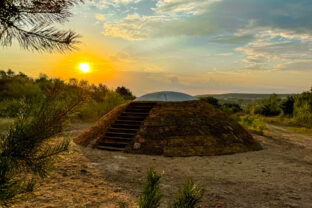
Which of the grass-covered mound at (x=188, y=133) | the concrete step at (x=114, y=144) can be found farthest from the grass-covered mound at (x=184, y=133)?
the concrete step at (x=114, y=144)

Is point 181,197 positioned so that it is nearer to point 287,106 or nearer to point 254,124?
point 254,124

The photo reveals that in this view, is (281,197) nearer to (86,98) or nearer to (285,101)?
(86,98)

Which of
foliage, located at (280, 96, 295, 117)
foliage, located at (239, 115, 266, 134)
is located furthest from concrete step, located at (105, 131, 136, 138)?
foliage, located at (280, 96, 295, 117)

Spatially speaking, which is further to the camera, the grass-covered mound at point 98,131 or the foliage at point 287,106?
the foliage at point 287,106

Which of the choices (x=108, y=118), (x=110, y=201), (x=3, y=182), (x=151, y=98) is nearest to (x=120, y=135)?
(x=108, y=118)

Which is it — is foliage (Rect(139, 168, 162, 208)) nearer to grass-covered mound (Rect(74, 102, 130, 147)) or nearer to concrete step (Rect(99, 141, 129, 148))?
concrete step (Rect(99, 141, 129, 148))

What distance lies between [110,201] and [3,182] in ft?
10.5

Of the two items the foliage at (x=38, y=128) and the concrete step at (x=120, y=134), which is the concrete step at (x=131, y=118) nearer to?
the concrete step at (x=120, y=134)

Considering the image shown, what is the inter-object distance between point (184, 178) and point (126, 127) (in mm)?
4348

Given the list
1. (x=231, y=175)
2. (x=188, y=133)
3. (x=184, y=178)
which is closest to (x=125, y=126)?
(x=188, y=133)

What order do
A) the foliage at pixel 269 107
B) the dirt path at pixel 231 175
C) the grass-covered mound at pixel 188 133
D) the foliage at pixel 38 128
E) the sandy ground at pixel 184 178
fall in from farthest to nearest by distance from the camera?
1. the foliage at pixel 269 107
2. the grass-covered mound at pixel 188 133
3. the dirt path at pixel 231 175
4. the sandy ground at pixel 184 178
5. the foliage at pixel 38 128

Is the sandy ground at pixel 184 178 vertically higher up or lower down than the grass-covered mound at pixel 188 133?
lower down

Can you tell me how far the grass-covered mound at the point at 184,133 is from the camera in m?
8.46

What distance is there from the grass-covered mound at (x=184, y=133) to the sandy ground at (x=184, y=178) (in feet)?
1.56
